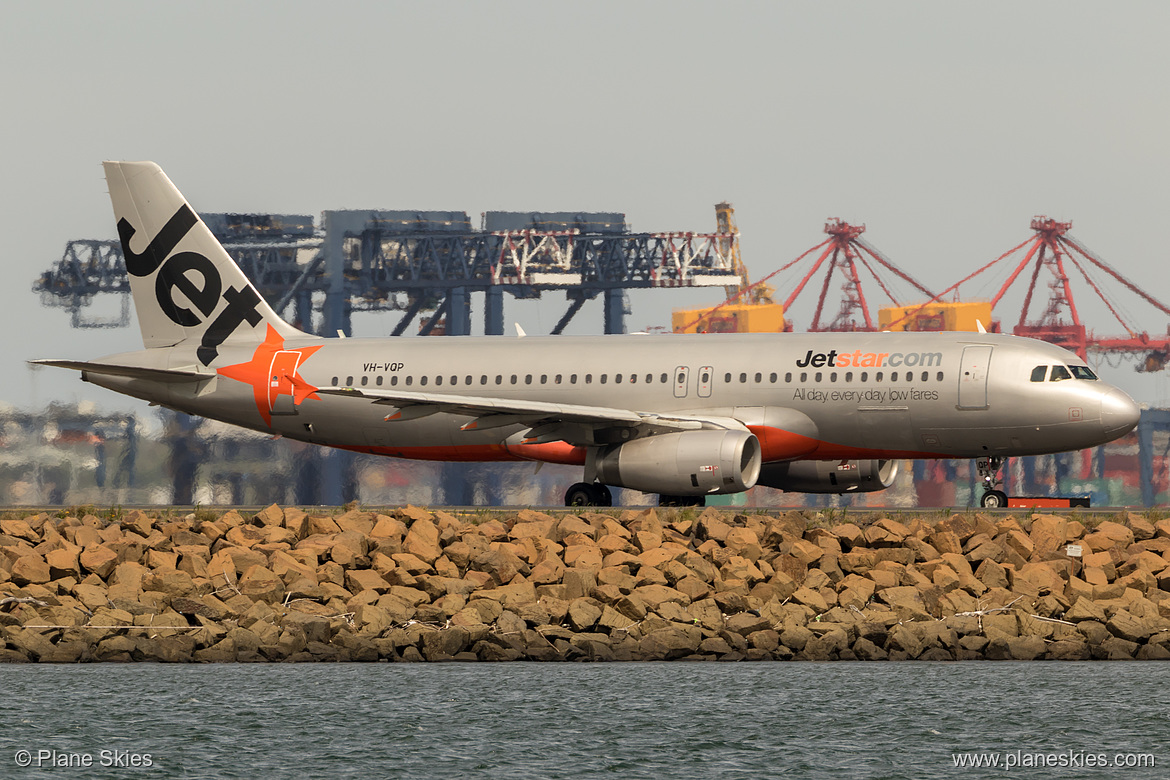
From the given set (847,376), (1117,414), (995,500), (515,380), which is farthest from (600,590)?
(1117,414)

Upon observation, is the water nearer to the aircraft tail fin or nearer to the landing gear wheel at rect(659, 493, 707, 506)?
the landing gear wheel at rect(659, 493, 707, 506)

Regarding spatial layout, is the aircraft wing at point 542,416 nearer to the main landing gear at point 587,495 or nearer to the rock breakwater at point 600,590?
the main landing gear at point 587,495

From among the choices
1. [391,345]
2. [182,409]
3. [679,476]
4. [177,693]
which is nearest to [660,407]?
[679,476]

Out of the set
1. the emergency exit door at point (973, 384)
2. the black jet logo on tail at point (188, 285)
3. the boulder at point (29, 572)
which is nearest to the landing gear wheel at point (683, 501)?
the emergency exit door at point (973, 384)

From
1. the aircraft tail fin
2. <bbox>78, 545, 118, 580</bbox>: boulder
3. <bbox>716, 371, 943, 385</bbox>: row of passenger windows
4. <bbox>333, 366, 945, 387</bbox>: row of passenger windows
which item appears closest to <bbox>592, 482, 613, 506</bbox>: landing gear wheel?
<bbox>333, 366, 945, 387</bbox>: row of passenger windows

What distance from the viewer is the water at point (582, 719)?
60.1ft

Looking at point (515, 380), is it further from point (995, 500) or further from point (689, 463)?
point (995, 500)

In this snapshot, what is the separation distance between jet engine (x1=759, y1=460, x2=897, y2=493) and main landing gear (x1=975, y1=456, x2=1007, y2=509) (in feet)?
8.01

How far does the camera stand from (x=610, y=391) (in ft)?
116

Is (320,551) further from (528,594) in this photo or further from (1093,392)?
(1093,392)

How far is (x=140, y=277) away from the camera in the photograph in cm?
4012

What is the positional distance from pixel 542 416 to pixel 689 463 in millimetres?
3283

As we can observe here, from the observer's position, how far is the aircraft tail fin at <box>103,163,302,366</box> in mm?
39281

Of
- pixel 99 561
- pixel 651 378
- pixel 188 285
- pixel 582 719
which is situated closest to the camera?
pixel 582 719
